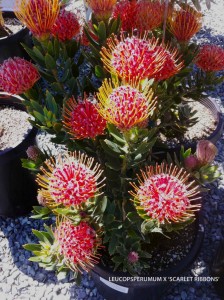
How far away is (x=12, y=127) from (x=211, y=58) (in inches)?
34.6

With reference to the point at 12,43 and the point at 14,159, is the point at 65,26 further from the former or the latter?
the point at 12,43

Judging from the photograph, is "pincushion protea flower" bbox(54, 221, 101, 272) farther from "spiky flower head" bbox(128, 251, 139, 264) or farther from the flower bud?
the flower bud

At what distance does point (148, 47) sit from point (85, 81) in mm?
349

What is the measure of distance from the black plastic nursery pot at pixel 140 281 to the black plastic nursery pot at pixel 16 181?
0.51 m

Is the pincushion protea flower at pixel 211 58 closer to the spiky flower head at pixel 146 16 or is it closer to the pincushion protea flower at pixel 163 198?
the spiky flower head at pixel 146 16

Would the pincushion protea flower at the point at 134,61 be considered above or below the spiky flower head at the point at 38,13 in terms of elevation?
below

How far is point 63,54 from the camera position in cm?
99

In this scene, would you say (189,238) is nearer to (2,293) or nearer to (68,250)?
(68,250)

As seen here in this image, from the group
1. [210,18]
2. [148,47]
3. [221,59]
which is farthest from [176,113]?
[210,18]

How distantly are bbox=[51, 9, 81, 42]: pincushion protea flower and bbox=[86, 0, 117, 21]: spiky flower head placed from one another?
0.06m

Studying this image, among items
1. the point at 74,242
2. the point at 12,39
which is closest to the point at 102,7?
the point at 74,242

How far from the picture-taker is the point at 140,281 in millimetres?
1123

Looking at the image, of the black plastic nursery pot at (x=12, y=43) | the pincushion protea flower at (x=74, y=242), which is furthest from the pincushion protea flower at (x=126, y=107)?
the black plastic nursery pot at (x=12, y=43)

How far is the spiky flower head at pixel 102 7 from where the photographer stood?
0.95m
